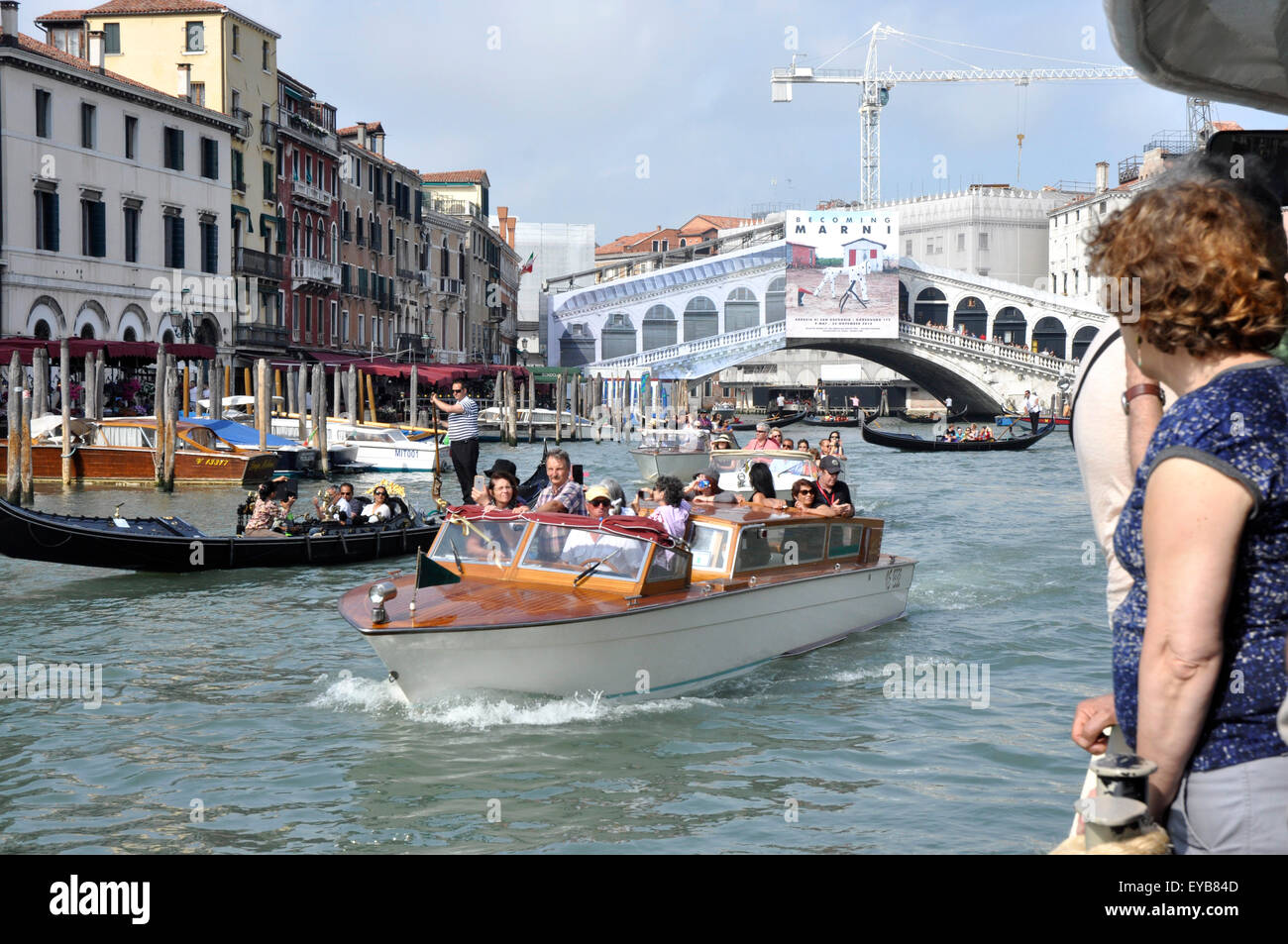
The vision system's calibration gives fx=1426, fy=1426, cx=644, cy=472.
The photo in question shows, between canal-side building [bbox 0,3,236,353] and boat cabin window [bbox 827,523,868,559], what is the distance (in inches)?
752

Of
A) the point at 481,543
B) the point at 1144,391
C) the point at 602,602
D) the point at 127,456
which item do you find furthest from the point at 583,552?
the point at 127,456

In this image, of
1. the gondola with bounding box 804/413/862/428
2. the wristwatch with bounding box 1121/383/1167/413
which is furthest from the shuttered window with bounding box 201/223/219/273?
the wristwatch with bounding box 1121/383/1167/413

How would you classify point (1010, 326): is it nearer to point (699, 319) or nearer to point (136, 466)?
point (699, 319)

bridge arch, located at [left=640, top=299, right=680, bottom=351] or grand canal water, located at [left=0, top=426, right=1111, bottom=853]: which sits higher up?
bridge arch, located at [left=640, top=299, right=680, bottom=351]

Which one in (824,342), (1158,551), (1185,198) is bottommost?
(1158,551)

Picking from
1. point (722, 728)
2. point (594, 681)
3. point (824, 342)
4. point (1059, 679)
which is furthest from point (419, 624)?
point (824, 342)

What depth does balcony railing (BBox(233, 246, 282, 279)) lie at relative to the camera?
3272 centimetres

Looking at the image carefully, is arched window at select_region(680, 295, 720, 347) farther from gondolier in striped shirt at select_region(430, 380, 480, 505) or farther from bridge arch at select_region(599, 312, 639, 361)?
gondolier in striped shirt at select_region(430, 380, 480, 505)

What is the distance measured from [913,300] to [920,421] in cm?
559

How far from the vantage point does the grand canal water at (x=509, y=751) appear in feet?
17.6

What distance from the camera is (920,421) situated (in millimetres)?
56281

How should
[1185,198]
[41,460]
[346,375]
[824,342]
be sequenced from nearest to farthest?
[1185,198] → [41,460] → [346,375] → [824,342]

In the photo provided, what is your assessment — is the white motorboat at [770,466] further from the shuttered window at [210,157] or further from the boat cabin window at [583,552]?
the shuttered window at [210,157]
